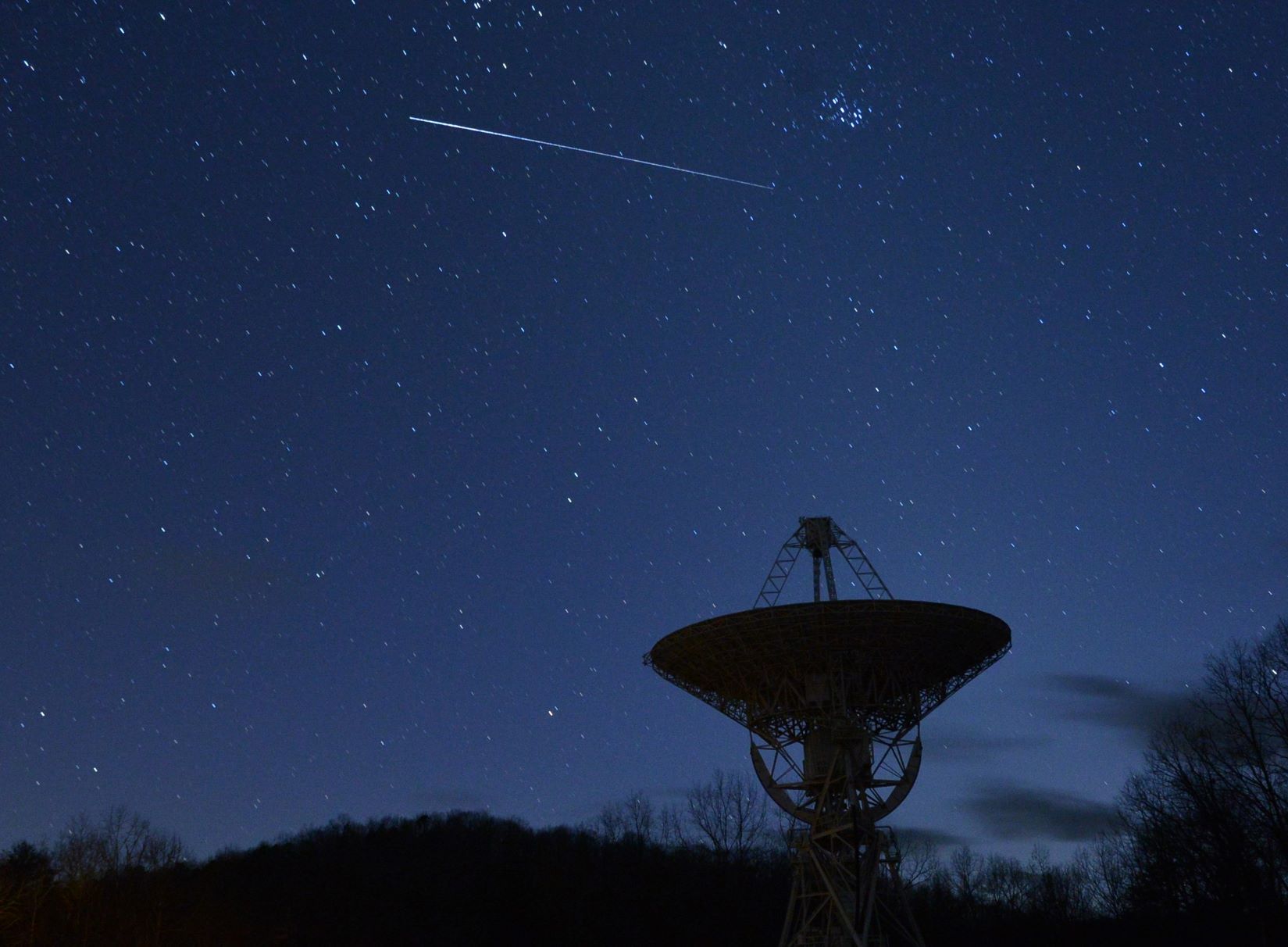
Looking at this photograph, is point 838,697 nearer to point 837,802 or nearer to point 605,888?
point 837,802

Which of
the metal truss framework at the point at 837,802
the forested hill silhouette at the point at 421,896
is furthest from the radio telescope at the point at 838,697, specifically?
the forested hill silhouette at the point at 421,896

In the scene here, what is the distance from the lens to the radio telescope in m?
29.5

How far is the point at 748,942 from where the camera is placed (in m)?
54.1

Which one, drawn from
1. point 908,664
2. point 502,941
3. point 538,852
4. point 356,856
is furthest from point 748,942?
point 908,664

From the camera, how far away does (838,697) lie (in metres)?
30.5

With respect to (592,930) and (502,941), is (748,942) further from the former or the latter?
(502,941)

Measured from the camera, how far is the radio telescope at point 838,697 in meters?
29.5

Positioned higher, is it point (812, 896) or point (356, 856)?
point (356, 856)

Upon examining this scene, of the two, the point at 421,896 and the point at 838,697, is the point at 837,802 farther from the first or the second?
the point at 421,896

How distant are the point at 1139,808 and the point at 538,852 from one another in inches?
1417

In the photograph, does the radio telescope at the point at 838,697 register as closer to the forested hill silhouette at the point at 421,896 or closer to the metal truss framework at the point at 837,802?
the metal truss framework at the point at 837,802

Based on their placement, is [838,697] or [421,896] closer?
[838,697]

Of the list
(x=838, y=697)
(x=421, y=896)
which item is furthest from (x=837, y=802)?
(x=421, y=896)

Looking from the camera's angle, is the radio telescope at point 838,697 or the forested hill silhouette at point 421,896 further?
the forested hill silhouette at point 421,896
